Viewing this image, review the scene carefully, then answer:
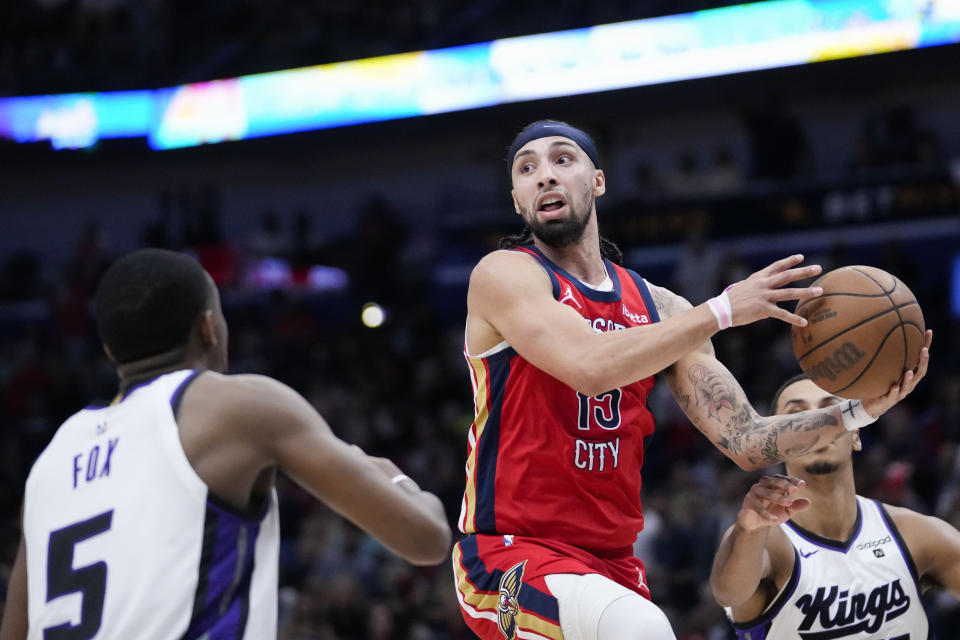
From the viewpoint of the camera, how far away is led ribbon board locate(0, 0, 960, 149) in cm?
1393

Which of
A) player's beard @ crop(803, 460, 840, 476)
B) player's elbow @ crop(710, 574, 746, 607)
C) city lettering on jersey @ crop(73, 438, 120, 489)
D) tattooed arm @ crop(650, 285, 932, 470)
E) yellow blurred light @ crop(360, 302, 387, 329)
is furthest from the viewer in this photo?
yellow blurred light @ crop(360, 302, 387, 329)

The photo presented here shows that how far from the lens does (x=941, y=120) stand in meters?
15.7

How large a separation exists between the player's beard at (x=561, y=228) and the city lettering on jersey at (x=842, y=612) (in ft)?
6.01

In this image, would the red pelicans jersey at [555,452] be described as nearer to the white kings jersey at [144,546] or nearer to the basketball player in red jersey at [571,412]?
the basketball player in red jersey at [571,412]

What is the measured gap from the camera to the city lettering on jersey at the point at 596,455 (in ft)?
14.0

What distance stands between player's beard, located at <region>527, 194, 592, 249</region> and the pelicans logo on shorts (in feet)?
4.40

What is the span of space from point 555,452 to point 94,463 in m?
1.78

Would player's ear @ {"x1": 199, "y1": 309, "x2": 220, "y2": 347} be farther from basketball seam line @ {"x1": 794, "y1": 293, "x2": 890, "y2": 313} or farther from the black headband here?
basketball seam line @ {"x1": 794, "y1": 293, "x2": 890, "y2": 313}

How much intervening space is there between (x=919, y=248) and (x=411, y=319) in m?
6.90

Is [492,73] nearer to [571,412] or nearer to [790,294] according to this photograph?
[571,412]

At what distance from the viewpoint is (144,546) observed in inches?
113

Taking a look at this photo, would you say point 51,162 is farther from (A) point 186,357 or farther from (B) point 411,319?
(A) point 186,357

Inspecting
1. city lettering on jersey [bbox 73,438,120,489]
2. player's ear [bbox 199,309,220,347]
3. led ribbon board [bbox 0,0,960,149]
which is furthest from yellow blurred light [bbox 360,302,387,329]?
city lettering on jersey [bbox 73,438,120,489]

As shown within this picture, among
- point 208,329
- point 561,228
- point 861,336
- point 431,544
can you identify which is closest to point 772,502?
point 861,336
